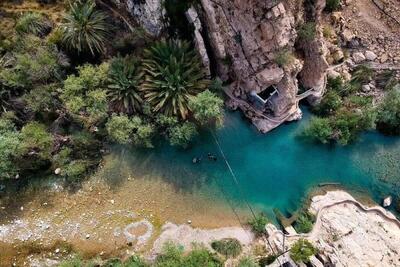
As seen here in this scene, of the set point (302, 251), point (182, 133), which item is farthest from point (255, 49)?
point (302, 251)

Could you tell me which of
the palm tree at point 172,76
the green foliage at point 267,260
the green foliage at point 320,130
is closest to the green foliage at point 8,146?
the palm tree at point 172,76

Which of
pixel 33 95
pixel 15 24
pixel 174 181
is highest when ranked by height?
pixel 15 24

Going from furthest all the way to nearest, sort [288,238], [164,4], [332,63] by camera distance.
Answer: [332,63], [288,238], [164,4]

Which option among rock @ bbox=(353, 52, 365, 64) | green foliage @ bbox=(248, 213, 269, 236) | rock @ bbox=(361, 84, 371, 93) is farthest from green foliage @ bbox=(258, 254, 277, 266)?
rock @ bbox=(353, 52, 365, 64)

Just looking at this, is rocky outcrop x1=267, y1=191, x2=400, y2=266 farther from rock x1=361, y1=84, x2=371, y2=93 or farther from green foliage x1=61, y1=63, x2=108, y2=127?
green foliage x1=61, y1=63, x2=108, y2=127

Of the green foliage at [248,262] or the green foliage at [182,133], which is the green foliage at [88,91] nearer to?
the green foliage at [182,133]

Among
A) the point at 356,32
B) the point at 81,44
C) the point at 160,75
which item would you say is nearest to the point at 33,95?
the point at 81,44

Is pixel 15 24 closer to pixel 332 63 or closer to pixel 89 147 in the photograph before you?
pixel 89 147
